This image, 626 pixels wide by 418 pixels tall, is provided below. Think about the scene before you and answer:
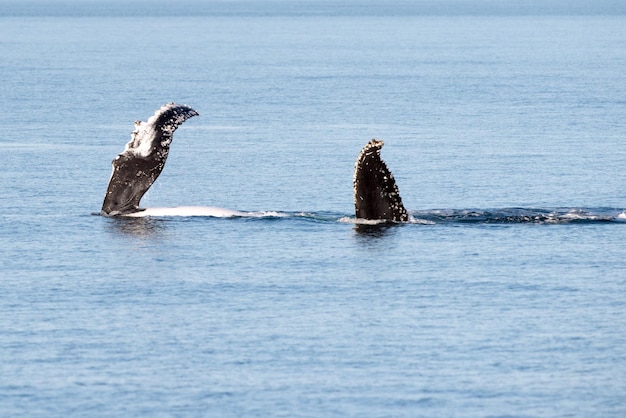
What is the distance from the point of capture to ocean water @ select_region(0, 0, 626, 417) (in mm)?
16406

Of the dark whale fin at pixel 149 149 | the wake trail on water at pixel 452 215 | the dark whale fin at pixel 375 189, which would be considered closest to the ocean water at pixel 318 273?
the wake trail on water at pixel 452 215

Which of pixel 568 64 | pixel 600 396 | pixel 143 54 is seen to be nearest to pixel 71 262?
pixel 600 396

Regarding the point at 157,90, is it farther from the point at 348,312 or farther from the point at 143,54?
the point at 348,312

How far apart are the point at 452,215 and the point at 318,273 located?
4828 millimetres

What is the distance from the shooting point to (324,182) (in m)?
31.6

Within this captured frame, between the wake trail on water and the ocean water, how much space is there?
3.1 inches

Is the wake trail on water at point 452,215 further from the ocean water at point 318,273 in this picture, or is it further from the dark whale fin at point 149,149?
the dark whale fin at point 149,149

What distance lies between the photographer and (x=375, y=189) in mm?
24484

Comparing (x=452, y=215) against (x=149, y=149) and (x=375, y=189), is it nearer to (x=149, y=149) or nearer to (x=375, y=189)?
(x=375, y=189)

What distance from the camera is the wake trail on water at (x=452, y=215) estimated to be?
84.5 ft

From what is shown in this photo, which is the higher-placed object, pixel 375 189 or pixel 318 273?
pixel 375 189

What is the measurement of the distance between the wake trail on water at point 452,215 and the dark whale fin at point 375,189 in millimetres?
202

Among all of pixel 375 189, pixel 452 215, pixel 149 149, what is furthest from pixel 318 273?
pixel 452 215

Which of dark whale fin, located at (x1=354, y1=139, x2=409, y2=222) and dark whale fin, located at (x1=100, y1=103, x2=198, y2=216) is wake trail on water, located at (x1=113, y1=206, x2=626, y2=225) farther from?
dark whale fin, located at (x1=100, y1=103, x2=198, y2=216)
